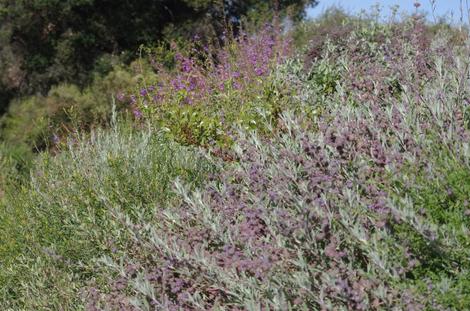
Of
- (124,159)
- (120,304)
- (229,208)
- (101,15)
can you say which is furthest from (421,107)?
(101,15)

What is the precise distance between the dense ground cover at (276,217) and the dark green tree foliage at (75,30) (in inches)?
612

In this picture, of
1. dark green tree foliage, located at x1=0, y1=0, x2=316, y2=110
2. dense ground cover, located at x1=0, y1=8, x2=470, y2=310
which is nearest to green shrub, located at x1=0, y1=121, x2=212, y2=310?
dense ground cover, located at x1=0, y1=8, x2=470, y2=310

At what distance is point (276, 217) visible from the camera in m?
3.19

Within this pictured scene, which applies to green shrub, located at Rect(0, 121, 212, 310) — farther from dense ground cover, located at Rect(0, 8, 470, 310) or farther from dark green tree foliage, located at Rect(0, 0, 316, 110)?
dark green tree foliage, located at Rect(0, 0, 316, 110)

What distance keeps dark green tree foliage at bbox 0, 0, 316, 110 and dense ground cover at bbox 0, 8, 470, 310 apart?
15555 millimetres

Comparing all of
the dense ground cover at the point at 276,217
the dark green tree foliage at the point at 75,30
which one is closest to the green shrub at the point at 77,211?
the dense ground cover at the point at 276,217

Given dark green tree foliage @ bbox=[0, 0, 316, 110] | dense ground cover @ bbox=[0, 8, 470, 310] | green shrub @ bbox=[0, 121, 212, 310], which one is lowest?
dark green tree foliage @ bbox=[0, 0, 316, 110]

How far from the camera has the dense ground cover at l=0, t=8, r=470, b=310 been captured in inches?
Result: 110

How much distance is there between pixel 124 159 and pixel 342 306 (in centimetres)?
282

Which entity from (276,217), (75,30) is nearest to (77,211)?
(276,217)

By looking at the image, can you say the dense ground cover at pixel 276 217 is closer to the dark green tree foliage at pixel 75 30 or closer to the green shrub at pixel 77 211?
the green shrub at pixel 77 211

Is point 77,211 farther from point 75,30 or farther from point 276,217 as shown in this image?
point 75,30

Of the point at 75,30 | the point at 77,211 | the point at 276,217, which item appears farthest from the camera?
the point at 75,30

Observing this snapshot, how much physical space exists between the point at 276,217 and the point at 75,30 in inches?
753
